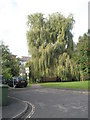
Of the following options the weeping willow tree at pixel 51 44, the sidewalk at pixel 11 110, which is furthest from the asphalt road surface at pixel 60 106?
the weeping willow tree at pixel 51 44

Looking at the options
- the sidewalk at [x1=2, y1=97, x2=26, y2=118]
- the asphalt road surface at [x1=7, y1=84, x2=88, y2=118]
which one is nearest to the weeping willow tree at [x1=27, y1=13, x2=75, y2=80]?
the asphalt road surface at [x1=7, y1=84, x2=88, y2=118]

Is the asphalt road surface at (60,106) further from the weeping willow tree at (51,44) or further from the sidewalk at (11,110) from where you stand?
the weeping willow tree at (51,44)

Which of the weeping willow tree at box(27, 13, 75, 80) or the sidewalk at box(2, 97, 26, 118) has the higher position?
the weeping willow tree at box(27, 13, 75, 80)

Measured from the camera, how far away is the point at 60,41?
33031 mm

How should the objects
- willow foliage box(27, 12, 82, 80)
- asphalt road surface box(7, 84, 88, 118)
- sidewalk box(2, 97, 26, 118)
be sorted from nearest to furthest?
1. sidewalk box(2, 97, 26, 118)
2. asphalt road surface box(7, 84, 88, 118)
3. willow foliage box(27, 12, 82, 80)

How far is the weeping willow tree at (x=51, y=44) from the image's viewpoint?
1230 inches

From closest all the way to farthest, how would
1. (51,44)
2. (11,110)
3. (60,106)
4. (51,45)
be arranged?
(11,110)
(60,106)
(51,45)
(51,44)

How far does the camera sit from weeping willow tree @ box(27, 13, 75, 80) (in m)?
31.2

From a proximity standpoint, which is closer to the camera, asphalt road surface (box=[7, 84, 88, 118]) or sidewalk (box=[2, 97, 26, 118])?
sidewalk (box=[2, 97, 26, 118])

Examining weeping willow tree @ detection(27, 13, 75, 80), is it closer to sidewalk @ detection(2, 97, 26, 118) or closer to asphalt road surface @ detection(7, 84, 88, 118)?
asphalt road surface @ detection(7, 84, 88, 118)

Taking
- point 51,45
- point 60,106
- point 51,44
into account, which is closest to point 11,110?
point 60,106

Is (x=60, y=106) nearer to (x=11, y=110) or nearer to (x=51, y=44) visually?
(x=11, y=110)

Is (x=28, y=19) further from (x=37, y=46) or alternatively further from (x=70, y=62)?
(x=70, y=62)

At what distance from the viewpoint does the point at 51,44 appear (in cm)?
3241
